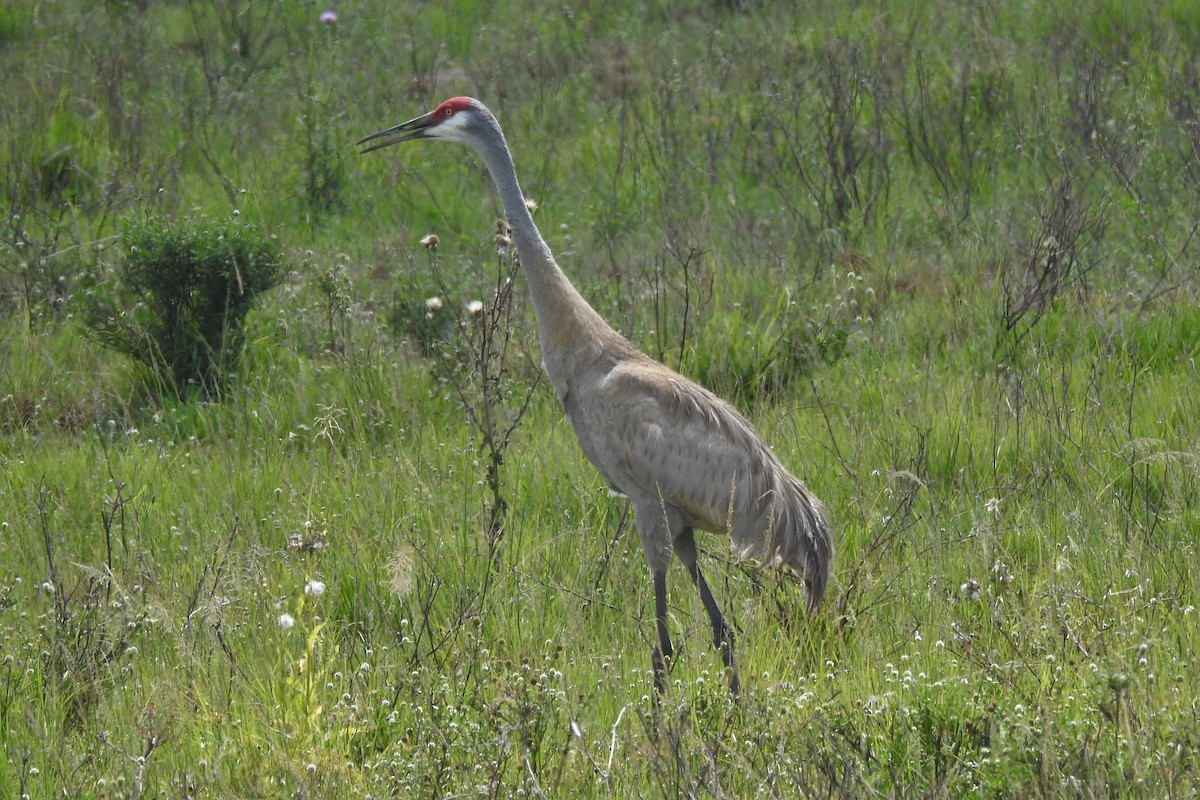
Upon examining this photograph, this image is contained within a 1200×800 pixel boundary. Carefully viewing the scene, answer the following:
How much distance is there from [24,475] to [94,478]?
29cm

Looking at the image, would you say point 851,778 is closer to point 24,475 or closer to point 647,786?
point 647,786

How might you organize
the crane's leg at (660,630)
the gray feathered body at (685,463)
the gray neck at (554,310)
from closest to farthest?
1. the crane's leg at (660,630)
2. the gray feathered body at (685,463)
3. the gray neck at (554,310)

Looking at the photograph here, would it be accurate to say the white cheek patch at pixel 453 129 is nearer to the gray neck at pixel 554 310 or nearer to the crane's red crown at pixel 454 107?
the crane's red crown at pixel 454 107

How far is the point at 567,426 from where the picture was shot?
657 centimetres

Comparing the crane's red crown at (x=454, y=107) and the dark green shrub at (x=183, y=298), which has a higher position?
the crane's red crown at (x=454, y=107)

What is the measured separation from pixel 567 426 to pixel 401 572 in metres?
1.86

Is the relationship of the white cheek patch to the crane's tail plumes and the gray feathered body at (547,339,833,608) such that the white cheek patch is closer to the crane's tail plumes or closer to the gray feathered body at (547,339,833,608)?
the gray feathered body at (547,339,833,608)

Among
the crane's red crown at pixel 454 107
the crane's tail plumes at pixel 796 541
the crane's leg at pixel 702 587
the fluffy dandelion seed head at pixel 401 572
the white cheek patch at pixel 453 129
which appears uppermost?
the crane's red crown at pixel 454 107

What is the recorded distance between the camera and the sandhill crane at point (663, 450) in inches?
203

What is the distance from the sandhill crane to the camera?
5.16 metres

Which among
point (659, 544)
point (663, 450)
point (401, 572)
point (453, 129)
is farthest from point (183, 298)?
point (659, 544)

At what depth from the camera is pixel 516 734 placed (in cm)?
397

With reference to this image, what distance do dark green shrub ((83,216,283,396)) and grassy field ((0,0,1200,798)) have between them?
161 millimetres

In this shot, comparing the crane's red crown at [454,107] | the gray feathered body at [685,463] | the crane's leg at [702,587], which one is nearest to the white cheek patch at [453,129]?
the crane's red crown at [454,107]
